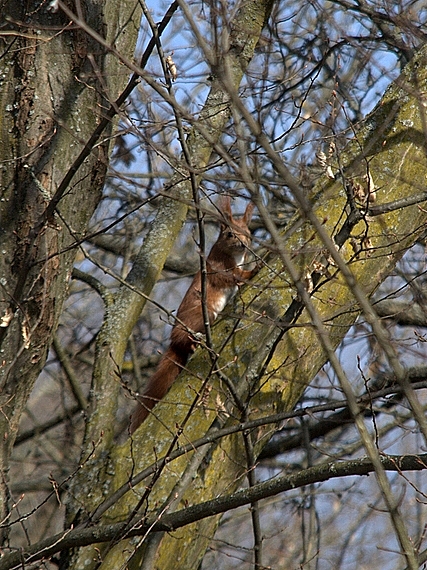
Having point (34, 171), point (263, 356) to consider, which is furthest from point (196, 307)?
point (34, 171)

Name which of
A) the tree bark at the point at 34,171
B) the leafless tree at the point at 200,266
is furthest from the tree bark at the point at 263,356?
the tree bark at the point at 34,171

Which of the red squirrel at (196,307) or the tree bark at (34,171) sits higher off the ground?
the red squirrel at (196,307)

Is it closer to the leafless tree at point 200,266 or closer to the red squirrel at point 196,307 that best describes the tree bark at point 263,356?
the leafless tree at point 200,266

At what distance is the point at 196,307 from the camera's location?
477 centimetres

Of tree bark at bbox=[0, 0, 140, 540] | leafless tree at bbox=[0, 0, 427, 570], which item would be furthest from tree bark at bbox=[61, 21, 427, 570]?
tree bark at bbox=[0, 0, 140, 540]

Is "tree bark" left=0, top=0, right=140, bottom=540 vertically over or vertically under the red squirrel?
under

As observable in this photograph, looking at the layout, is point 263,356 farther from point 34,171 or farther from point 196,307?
point 196,307

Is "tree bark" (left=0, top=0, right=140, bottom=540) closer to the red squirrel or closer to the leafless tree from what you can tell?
the leafless tree

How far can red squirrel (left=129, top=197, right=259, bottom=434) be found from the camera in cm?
411

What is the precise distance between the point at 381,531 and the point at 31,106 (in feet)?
20.4

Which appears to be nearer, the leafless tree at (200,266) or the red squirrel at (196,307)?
the leafless tree at (200,266)

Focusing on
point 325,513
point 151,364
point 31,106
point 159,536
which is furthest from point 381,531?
point 31,106

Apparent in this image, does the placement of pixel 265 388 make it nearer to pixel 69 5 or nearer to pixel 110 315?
pixel 110 315

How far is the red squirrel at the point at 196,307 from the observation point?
13.5 ft
